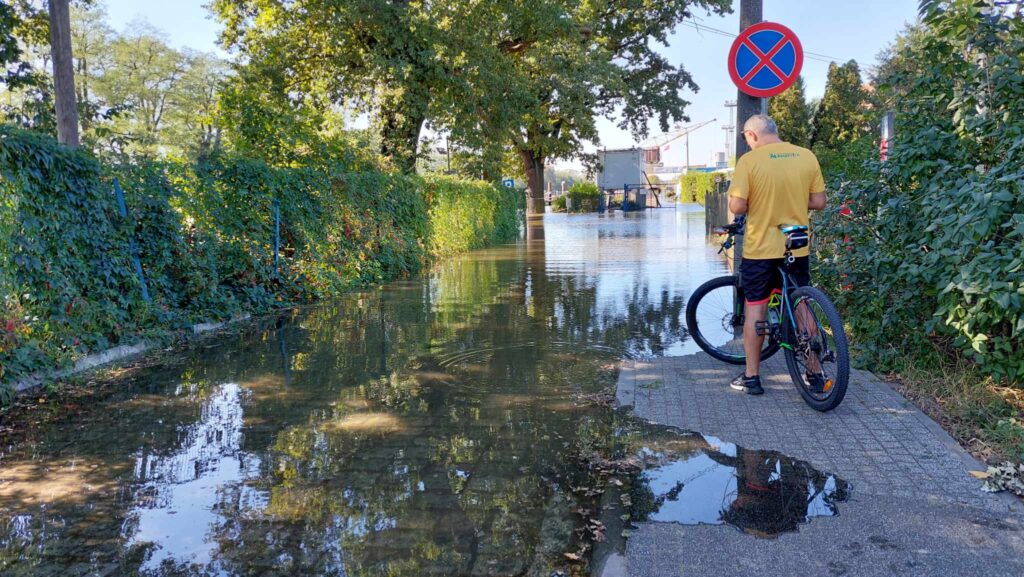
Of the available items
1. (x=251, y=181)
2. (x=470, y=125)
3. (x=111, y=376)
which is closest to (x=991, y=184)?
(x=111, y=376)

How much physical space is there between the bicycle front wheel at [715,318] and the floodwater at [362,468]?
613mm

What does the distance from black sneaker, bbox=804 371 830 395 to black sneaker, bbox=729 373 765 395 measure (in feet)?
1.26

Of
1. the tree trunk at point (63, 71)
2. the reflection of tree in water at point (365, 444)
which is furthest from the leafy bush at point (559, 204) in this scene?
the reflection of tree in water at point (365, 444)

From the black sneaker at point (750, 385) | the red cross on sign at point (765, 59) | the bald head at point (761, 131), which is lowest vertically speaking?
the black sneaker at point (750, 385)

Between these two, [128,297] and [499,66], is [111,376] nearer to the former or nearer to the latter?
[128,297]

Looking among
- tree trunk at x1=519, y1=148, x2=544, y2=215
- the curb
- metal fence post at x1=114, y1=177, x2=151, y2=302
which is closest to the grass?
the curb

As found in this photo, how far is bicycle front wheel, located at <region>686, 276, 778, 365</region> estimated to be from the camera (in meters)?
Result: 6.72

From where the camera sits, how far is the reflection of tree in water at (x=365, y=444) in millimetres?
3418

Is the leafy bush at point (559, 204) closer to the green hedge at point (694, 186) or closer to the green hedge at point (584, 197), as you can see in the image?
the green hedge at point (584, 197)

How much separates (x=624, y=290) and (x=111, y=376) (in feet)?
25.1

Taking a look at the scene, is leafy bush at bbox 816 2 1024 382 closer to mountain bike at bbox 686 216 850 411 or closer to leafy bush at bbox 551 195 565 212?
mountain bike at bbox 686 216 850 411

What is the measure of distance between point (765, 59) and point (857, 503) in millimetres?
4741

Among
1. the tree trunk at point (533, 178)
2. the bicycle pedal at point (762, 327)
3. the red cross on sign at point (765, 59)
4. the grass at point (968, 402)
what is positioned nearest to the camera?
the grass at point (968, 402)

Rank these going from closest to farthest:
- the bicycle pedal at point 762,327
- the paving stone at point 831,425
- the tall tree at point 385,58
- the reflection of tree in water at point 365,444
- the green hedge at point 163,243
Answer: the reflection of tree in water at point 365,444, the paving stone at point 831,425, the bicycle pedal at point 762,327, the green hedge at point 163,243, the tall tree at point 385,58
